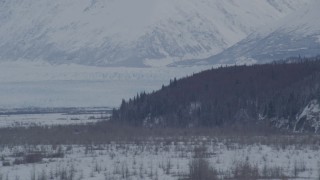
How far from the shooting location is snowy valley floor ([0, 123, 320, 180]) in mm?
33781

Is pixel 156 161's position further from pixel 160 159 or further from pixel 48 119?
pixel 48 119

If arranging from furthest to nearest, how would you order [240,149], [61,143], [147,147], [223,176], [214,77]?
1. [214,77]
2. [61,143]
3. [147,147]
4. [240,149]
5. [223,176]

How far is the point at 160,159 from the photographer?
40.6 meters

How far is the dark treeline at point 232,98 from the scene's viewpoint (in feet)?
260

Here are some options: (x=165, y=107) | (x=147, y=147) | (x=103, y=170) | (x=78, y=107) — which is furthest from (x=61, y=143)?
(x=78, y=107)

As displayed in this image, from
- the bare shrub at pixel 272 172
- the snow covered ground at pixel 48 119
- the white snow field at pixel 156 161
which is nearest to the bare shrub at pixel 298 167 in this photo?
the white snow field at pixel 156 161

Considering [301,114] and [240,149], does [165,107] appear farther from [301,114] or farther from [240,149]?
[240,149]

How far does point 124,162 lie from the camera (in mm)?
39156

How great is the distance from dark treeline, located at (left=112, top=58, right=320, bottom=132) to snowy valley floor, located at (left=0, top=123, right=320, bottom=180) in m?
25.9

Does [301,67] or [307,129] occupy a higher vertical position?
[301,67]

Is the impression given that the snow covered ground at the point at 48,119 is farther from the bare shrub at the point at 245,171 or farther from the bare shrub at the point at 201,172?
the bare shrub at the point at 201,172

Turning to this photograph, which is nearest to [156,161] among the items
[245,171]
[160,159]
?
[160,159]

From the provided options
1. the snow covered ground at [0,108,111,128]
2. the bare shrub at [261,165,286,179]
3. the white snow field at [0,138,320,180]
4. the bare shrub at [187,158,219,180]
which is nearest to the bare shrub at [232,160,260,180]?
the white snow field at [0,138,320,180]

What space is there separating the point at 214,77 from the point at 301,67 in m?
12.6
